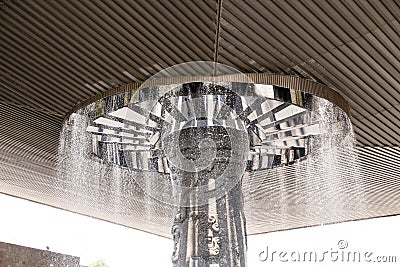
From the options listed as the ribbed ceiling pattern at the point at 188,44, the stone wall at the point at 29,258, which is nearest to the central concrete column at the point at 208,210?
the ribbed ceiling pattern at the point at 188,44

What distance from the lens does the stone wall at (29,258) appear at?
1516cm

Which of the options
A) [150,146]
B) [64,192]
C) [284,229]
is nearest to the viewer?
[150,146]

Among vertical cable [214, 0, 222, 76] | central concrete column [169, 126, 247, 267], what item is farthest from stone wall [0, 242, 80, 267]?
vertical cable [214, 0, 222, 76]

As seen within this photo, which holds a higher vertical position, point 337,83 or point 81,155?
point 337,83

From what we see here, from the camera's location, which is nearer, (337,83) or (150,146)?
(337,83)

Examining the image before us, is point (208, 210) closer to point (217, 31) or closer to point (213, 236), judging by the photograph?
point (213, 236)

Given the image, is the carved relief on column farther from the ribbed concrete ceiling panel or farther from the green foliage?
the green foliage

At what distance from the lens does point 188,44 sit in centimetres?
778

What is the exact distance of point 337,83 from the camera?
28.3 feet

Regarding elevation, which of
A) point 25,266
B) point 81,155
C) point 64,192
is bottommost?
point 25,266

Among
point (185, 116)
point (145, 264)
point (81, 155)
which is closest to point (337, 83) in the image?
point (185, 116)

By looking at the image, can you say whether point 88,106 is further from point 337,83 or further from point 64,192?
point 64,192

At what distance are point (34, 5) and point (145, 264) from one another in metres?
20.2

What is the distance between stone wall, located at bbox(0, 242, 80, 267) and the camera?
15164mm
